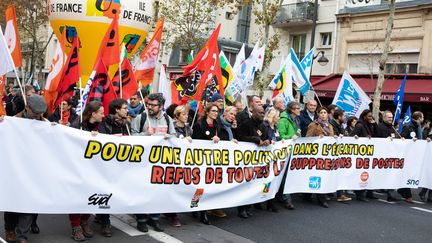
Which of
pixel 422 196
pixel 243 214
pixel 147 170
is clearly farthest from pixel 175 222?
pixel 422 196

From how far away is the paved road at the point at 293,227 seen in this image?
19.9 feet

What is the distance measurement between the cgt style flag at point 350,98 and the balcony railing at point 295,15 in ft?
57.8

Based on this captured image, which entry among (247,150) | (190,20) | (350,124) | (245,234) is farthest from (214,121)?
(190,20)

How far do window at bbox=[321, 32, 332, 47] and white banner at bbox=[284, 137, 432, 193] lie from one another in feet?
58.6

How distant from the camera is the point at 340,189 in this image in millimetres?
8727

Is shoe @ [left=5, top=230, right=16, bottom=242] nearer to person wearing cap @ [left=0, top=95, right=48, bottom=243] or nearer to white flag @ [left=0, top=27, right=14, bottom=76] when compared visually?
person wearing cap @ [left=0, top=95, right=48, bottom=243]

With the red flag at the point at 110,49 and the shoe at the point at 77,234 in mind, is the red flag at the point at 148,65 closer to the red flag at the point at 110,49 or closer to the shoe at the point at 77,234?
the red flag at the point at 110,49

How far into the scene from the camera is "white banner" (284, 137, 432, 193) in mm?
8219

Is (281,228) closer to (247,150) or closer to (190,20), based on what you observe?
(247,150)

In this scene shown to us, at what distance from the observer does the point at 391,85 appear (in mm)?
22188

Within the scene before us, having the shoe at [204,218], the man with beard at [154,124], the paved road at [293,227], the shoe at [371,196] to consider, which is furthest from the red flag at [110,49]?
the shoe at [371,196]

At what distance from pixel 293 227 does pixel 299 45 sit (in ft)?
74.6

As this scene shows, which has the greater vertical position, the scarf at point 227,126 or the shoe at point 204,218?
the scarf at point 227,126

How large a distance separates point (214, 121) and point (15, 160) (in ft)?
9.30
